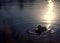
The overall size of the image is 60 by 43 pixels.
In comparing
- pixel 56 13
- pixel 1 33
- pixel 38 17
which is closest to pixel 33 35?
pixel 1 33

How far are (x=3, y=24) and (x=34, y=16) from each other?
2.37 m

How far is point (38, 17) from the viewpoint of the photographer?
39.0 ft

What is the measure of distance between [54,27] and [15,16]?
3177 millimetres

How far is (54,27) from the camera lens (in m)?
9.59

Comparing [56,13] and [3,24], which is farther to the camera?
[56,13]

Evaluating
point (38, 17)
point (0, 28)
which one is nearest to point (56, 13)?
point (38, 17)

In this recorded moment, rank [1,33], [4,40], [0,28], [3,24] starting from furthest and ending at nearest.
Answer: [3,24]
[0,28]
[1,33]
[4,40]

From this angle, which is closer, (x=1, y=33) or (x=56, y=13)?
(x=1, y=33)

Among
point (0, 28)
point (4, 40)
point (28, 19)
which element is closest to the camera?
point (4, 40)

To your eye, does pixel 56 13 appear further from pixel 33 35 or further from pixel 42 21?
pixel 33 35

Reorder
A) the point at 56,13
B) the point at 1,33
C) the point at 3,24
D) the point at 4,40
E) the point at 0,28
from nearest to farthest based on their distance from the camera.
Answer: the point at 4,40
the point at 1,33
the point at 0,28
the point at 3,24
the point at 56,13

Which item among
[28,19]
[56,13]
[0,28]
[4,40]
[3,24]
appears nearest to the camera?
[4,40]

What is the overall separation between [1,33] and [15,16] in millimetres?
3280

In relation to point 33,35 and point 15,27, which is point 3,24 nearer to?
point 15,27
